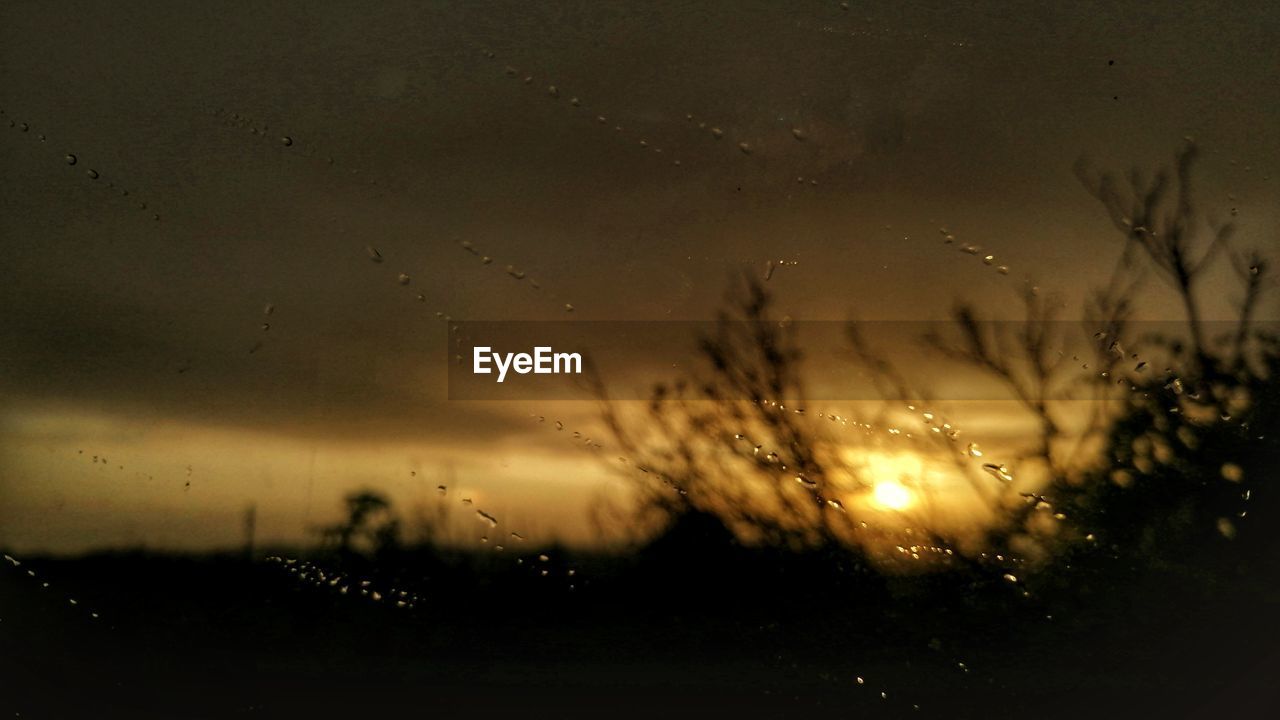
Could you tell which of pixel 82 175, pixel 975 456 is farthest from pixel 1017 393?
pixel 82 175

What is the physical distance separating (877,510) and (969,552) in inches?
7.4

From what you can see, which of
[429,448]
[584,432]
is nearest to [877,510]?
[584,432]

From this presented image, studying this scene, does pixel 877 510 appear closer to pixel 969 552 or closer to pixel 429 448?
pixel 969 552

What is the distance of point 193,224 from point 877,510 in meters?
1.45

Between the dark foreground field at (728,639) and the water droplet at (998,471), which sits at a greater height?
the water droplet at (998,471)

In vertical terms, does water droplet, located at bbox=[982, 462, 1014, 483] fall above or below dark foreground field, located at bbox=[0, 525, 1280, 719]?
above

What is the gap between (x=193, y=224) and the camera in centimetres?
190

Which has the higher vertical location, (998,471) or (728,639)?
(998,471)

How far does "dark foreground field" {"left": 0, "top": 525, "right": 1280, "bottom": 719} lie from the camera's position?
180 cm

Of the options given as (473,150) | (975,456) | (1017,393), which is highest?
(473,150)

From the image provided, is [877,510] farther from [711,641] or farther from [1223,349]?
[1223,349]

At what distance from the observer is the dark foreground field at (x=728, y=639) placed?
5.90ft

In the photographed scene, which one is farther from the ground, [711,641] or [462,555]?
[462,555]

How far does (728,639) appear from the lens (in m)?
1.80
